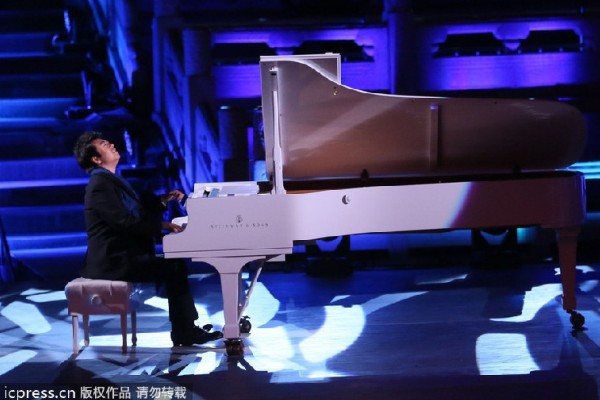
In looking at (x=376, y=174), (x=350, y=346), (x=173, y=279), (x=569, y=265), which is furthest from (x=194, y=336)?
(x=569, y=265)

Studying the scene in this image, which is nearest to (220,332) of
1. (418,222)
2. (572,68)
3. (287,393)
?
(287,393)

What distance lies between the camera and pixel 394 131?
3.88 metres

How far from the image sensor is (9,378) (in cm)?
346

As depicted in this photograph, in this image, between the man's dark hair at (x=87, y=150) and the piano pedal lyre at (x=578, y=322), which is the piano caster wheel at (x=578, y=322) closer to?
the piano pedal lyre at (x=578, y=322)

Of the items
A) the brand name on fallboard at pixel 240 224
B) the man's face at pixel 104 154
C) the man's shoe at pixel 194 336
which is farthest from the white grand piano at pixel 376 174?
the man's face at pixel 104 154

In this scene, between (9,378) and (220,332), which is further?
(220,332)

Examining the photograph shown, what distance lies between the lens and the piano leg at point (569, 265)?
3.94m

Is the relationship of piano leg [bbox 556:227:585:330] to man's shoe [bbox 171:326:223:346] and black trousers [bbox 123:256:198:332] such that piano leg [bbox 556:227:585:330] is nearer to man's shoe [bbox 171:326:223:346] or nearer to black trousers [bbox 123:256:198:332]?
man's shoe [bbox 171:326:223:346]

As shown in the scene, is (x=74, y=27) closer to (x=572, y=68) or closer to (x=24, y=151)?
(x=24, y=151)

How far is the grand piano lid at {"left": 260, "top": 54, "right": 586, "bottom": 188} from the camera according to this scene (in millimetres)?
3498

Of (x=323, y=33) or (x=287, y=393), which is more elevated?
(x=323, y=33)

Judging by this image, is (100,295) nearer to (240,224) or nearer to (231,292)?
(231,292)

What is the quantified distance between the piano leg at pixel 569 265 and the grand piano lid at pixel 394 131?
46 cm

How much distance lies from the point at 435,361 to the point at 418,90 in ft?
12.5
